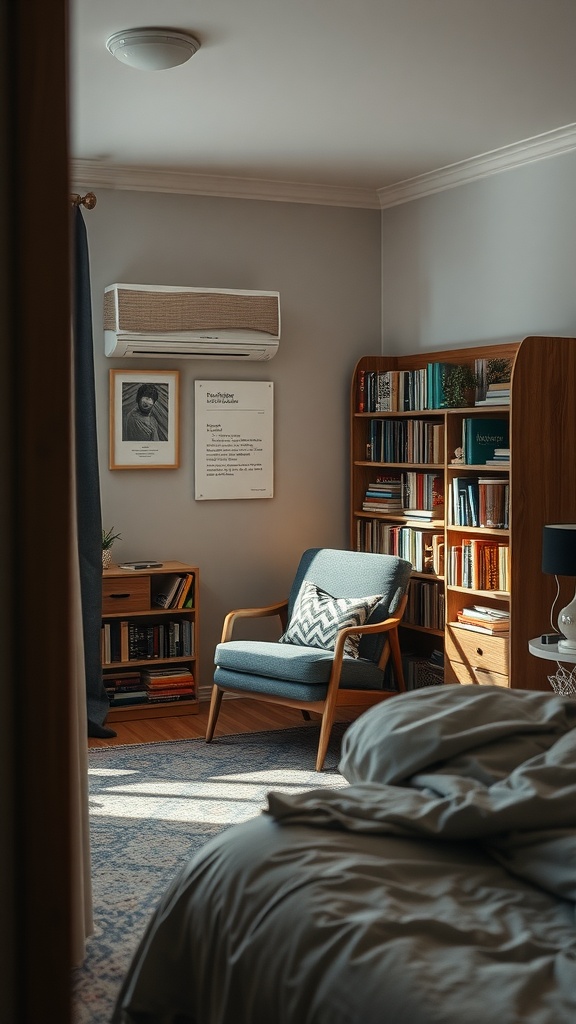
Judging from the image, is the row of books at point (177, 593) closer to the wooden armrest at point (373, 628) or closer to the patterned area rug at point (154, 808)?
the patterned area rug at point (154, 808)

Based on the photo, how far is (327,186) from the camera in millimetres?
5906

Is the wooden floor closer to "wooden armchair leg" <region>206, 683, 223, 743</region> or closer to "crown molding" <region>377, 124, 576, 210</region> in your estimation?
"wooden armchair leg" <region>206, 683, 223, 743</region>

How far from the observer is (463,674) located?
16.5 ft

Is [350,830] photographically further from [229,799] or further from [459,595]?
[459,595]

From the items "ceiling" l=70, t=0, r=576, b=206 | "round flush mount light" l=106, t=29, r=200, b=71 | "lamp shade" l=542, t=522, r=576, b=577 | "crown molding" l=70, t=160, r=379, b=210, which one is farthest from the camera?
"crown molding" l=70, t=160, r=379, b=210

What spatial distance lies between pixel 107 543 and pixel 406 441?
171 centimetres

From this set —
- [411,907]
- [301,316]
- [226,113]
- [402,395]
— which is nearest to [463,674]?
[402,395]

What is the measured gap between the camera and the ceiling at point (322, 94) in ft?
11.4

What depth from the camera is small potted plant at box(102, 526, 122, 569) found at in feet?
17.6

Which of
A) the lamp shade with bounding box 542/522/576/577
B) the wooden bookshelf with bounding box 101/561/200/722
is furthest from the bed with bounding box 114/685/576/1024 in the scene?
the wooden bookshelf with bounding box 101/561/200/722

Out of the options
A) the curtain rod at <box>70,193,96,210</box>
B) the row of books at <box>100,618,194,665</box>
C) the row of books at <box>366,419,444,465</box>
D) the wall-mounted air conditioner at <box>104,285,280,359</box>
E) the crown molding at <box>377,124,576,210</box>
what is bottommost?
the row of books at <box>100,618,194,665</box>

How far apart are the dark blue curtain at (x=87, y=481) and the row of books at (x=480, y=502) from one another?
177 centimetres

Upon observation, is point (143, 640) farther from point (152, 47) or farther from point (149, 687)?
point (152, 47)

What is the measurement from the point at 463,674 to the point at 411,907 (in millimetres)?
3295
